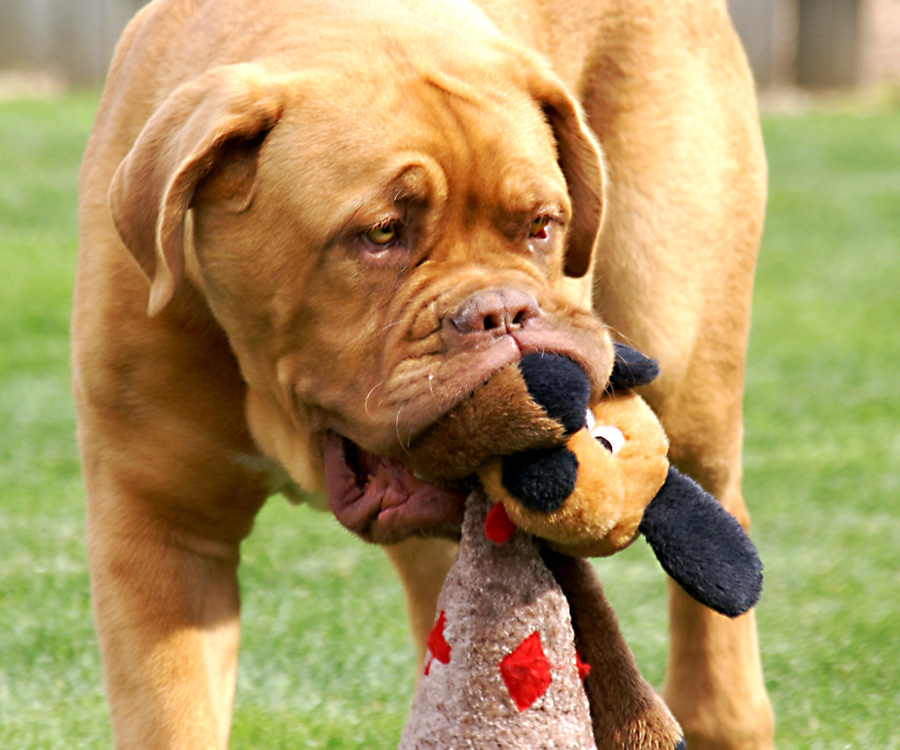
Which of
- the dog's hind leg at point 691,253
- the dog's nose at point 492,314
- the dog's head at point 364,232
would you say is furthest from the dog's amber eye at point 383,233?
the dog's hind leg at point 691,253

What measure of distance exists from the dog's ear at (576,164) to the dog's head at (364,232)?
4.0 inches

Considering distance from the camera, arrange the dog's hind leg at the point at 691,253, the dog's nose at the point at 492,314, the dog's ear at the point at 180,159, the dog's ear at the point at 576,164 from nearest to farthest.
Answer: the dog's nose at the point at 492,314 → the dog's ear at the point at 180,159 → the dog's ear at the point at 576,164 → the dog's hind leg at the point at 691,253

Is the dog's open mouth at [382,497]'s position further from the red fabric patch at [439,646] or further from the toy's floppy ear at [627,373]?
the toy's floppy ear at [627,373]

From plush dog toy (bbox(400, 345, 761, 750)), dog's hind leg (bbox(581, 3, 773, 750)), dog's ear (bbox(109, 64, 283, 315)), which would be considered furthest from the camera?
dog's hind leg (bbox(581, 3, 773, 750))

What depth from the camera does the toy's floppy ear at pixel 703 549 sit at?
2.33m

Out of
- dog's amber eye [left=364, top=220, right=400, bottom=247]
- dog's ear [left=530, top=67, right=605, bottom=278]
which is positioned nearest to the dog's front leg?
dog's amber eye [left=364, top=220, right=400, bottom=247]

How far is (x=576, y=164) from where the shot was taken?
9.80ft

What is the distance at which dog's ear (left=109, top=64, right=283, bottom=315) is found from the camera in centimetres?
252

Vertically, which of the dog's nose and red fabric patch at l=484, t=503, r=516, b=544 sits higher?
the dog's nose

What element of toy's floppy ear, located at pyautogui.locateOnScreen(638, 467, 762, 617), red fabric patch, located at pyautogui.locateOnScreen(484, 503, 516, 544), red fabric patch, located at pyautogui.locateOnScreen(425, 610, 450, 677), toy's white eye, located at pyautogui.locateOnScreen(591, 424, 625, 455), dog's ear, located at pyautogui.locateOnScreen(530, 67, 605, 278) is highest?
dog's ear, located at pyautogui.locateOnScreen(530, 67, 605, 278)

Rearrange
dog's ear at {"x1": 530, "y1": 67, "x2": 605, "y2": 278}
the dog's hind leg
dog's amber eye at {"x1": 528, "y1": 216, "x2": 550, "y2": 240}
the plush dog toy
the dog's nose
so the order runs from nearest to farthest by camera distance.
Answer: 1. the plush dog toy
2. the dog's nose
3. dog's amber eye at {"x1": 528, "y1": 216, "x2": 550, "y2": 240}
4. dog's ear at {"x1": 530, "y1": 67, "x2": 605, "y2": 278}
5. the dog's hind leg

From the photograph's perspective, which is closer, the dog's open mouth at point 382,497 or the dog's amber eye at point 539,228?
the dog's open mouth at point 382,497

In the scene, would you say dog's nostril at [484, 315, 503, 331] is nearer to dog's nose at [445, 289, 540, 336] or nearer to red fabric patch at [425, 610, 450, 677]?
dog's nose at [445, 289, 540, 336]

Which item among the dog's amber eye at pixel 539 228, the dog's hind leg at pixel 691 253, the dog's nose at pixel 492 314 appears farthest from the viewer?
the dog's hind leg at pixel 691 253
